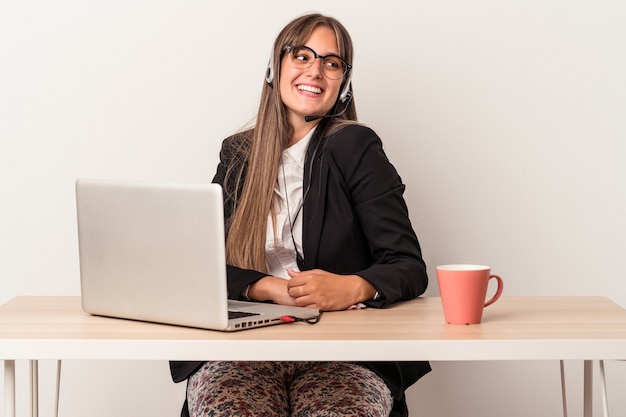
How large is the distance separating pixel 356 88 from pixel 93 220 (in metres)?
1.27

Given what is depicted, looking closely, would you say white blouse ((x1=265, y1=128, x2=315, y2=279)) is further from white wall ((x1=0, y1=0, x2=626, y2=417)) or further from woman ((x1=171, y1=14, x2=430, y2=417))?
white wall ((x1=0, y1=0, x2=626, y2=417))

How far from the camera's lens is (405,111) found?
255 cm

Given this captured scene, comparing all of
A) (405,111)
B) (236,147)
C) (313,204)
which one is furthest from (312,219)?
(405,111)

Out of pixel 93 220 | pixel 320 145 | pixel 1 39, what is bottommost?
pixel 93 220

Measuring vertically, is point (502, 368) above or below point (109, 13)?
below

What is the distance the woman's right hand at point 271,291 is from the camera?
5.25ft

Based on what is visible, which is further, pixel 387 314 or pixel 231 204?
pixel 231 204

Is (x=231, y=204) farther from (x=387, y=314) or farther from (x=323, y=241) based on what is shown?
(x=387, y=314)

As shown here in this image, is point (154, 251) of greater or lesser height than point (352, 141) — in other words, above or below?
below

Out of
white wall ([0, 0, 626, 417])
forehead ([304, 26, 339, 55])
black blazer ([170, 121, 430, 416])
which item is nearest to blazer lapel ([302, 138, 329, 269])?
black blazer ([170, 121, 430, 416])

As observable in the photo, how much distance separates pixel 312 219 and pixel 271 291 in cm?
29

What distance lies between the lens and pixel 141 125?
256 cm

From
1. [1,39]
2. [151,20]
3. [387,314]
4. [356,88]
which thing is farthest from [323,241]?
[1,39]

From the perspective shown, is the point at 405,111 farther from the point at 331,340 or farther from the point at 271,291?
the point at 331,340
